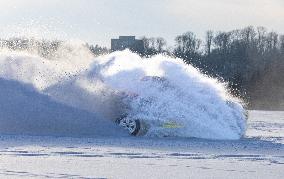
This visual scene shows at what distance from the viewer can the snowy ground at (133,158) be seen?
8.94 metres

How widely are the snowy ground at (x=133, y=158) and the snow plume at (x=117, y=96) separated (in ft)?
6.08

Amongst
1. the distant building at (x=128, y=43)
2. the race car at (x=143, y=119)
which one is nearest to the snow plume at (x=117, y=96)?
the race car at (x=143, y=119)

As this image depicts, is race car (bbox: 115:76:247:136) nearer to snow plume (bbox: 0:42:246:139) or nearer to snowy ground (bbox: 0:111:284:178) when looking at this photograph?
snow plume (bbox: 0:42:246:139)

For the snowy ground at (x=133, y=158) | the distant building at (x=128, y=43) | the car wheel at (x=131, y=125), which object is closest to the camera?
the snowy ground at (x=133, y=158)

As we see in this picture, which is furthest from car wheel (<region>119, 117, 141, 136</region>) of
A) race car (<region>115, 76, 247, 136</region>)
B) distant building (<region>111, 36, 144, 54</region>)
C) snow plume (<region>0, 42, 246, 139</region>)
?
distant building (<region>111, 36, 144, 54</region>)

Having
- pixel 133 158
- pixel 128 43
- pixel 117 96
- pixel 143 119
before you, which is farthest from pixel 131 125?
pixel 128 43

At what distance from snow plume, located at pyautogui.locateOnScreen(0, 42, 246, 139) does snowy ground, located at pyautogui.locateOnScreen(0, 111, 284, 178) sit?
185cm

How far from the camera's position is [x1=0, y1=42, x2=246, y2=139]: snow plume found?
16.7m

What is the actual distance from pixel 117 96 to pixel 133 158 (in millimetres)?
7347

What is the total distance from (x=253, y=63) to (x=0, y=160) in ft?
295

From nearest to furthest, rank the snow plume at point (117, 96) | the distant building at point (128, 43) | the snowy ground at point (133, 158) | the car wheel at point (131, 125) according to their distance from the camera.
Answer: the snowy ground at point (133, 158)
the snow plume at point (117, 96)
the car wheel at point (131, 125)
the distant building at point (128, 43)

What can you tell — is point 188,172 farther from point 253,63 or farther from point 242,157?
point 253,63

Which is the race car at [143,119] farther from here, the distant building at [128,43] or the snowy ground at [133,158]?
the distant building at [128,43]

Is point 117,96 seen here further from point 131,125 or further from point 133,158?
point 133,158
